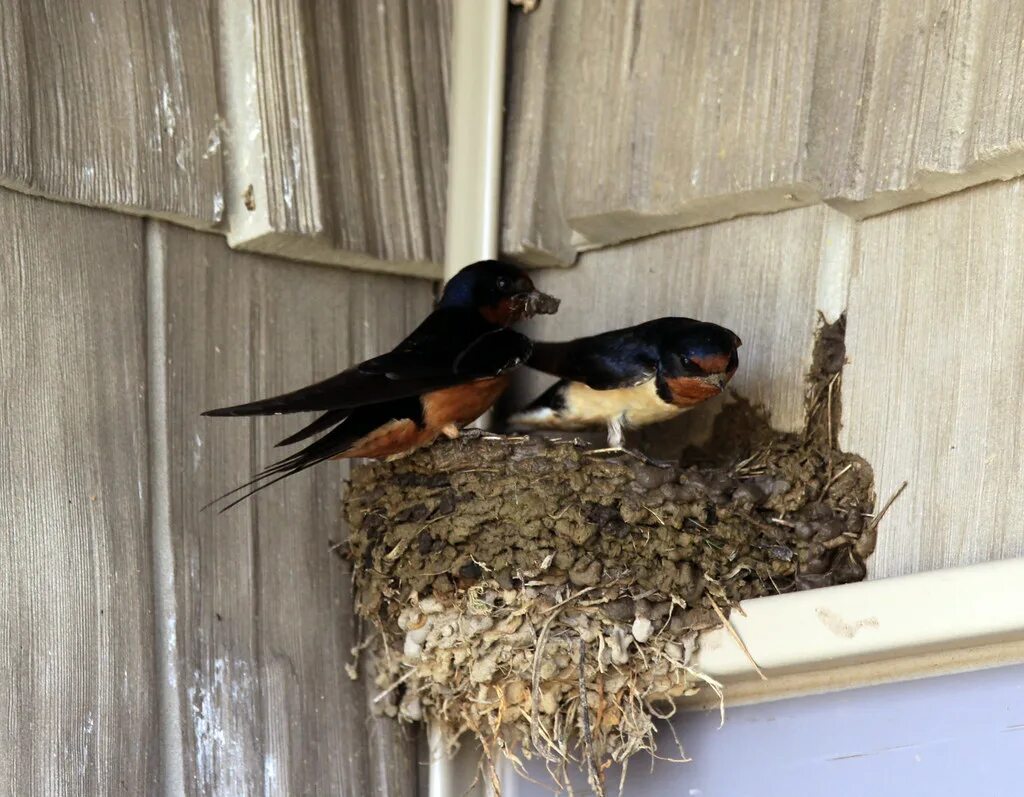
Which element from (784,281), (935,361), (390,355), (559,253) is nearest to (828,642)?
(935,361)

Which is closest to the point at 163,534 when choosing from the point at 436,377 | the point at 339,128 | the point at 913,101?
the point at 436,377

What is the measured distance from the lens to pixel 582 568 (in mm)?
2334

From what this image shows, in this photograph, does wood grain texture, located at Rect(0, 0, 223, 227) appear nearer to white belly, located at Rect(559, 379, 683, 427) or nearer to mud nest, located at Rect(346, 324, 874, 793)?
mud nest, located at Rect(346, 324, 874, 793)

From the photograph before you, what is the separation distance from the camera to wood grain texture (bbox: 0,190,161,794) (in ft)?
6.66

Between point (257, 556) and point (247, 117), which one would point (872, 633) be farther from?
point (247, 117)

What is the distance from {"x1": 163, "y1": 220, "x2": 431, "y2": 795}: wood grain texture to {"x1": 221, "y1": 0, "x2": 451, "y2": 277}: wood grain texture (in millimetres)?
111

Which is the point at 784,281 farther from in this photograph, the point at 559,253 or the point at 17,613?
the point at 17,613

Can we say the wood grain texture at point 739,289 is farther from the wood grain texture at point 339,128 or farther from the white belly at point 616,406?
the wood grain texture at point 339,128

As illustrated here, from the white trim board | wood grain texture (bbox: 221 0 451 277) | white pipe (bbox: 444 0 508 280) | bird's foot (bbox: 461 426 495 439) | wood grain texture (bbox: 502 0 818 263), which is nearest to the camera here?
the white trim board

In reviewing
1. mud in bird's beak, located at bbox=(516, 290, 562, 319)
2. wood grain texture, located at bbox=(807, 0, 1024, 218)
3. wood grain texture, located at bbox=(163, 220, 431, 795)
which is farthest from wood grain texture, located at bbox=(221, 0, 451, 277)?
wood grain texture, located at bbox=(807, 0, 1024, 218)

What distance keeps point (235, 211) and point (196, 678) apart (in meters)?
0.84

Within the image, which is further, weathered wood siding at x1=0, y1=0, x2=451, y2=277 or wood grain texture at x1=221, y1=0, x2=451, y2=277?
wood grain texture at x1=221, y1=0, x2=451, y2=277

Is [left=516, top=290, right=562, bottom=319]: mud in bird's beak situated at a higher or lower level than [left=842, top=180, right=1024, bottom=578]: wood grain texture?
higher

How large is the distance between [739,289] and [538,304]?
17.0 inches
